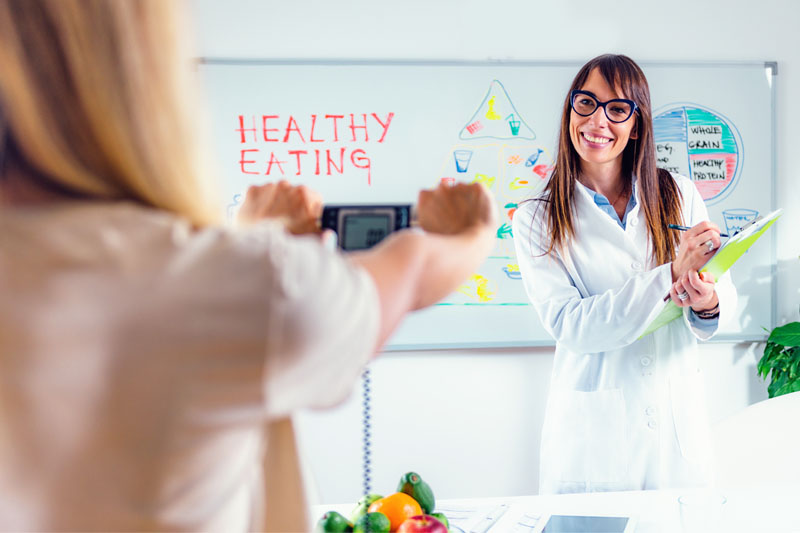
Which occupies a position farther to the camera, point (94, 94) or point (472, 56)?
point (472, 56)

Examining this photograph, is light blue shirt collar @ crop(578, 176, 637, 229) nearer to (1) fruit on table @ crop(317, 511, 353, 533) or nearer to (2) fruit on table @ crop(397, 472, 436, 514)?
(2) fruit on table @ crop(397, 472, 436, 514)

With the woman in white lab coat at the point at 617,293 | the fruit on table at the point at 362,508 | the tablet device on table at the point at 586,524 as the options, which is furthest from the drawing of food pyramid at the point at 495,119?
the fruit on table at the point at 362,508

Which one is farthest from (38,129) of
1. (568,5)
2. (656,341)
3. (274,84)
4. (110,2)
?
(568,5)

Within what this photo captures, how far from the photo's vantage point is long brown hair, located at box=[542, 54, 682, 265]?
1.98 meters

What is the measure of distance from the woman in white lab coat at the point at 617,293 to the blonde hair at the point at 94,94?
145 centimetres

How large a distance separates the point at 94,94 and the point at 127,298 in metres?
0.16

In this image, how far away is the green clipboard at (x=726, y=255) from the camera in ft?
5.55

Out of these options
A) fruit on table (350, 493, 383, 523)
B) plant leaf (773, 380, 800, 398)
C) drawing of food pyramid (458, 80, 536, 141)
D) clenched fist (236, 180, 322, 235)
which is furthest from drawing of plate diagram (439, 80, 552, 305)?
clenched fist (236, 180, 322, 235)

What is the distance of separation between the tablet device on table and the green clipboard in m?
0.57

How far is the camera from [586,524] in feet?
4.52

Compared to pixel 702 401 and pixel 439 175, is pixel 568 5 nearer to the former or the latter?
pixel 439 175

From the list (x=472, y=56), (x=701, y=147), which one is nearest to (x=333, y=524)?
(x=472, y=56)

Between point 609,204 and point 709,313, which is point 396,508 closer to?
point 709,313

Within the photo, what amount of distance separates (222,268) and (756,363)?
3.09m
